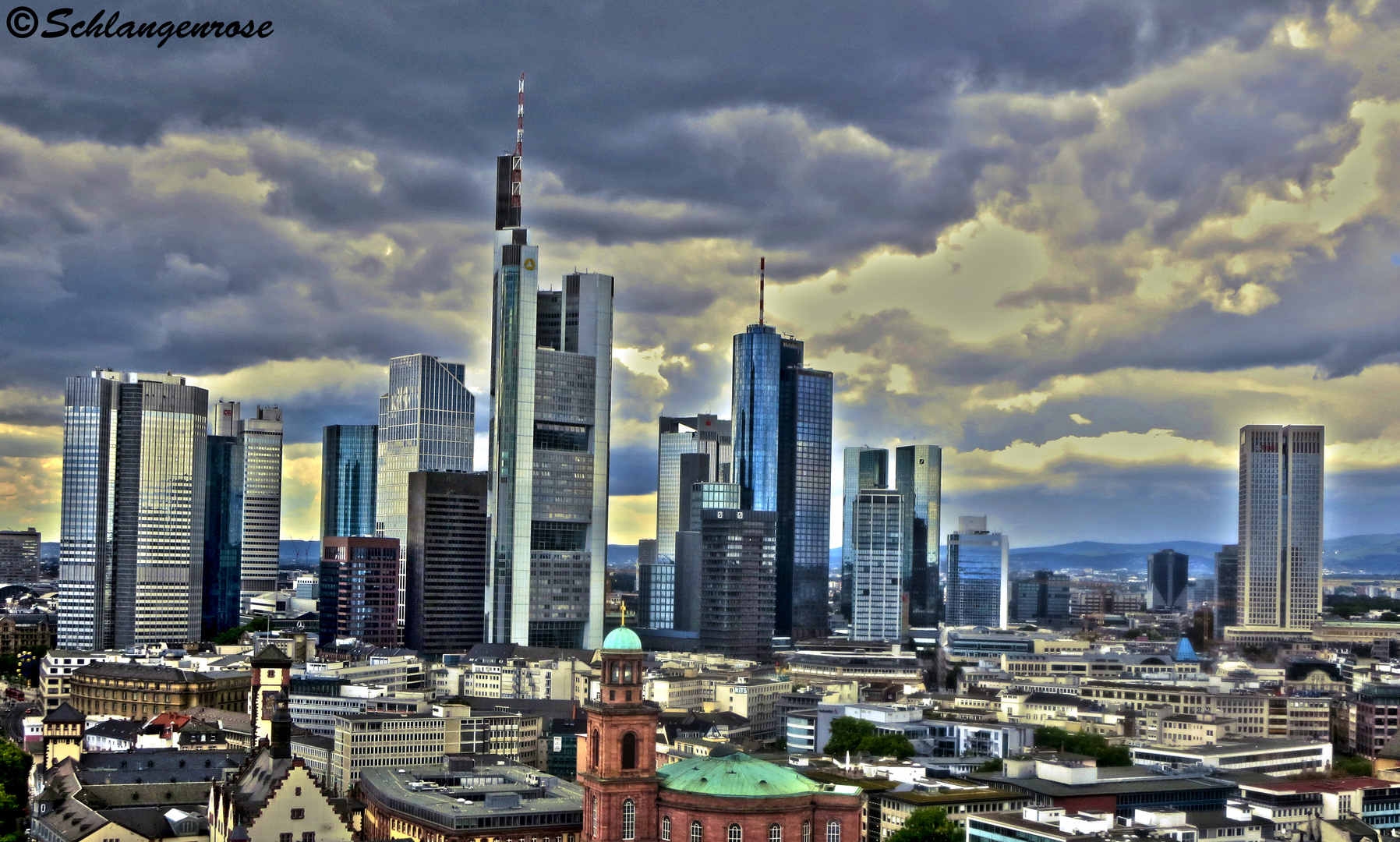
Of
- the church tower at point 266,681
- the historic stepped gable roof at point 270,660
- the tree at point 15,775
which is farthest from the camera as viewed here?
the historic stepped gable roof at point 270,660

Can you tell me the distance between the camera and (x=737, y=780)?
11606 cm

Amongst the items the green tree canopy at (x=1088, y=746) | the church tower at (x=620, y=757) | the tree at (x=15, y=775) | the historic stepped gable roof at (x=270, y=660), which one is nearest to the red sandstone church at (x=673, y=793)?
the church tower at (x=620, y=757)

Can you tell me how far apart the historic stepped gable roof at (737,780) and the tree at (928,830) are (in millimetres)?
8501

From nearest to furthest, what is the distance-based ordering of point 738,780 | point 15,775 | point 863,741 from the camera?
1. point 738,780
2. point 15,775
3. point 863,741

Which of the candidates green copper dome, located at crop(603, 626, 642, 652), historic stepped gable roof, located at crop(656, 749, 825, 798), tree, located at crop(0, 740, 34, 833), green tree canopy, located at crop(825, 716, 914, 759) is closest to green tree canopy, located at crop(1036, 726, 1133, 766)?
green tree canopy, located at crop(825, 716, 914, 759)

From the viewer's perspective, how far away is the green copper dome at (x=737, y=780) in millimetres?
115312

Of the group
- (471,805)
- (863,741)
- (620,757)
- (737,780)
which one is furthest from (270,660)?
(737,780)

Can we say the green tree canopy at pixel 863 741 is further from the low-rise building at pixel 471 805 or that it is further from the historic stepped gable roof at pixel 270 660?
the historic stepped gable roof at pixel 270 660

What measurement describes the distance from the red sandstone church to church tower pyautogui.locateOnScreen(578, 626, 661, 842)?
0.19 feet

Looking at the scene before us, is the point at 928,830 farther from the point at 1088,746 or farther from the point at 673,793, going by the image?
the point at 1088,746

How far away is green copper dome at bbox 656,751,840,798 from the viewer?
378 ft

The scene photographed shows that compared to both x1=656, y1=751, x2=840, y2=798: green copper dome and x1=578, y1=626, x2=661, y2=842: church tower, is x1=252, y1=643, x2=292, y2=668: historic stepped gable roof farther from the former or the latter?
x1=656, y1=751, x2=840, y2=798: green copper dome

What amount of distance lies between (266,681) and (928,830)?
78662 millimetres

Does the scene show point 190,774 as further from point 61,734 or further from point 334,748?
point 334,748
